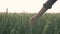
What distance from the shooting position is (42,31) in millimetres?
2482

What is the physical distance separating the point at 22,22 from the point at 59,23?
516 mm

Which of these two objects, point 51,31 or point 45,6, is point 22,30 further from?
point 45,6

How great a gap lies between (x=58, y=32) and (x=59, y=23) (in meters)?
0.38

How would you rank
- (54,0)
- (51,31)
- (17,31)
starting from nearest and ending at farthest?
(17,31) → (51,31) → (54,0)

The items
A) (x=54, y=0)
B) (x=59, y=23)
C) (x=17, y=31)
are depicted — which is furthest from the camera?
(x=54, y=0)

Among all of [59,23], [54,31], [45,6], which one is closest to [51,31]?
[54,31]

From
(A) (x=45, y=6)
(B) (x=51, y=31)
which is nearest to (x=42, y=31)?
(B) (x=51, y=31)

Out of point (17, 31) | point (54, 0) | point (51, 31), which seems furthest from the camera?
point (54, 0)

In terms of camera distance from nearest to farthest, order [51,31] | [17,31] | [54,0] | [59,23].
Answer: [17,31]
[51,31]
[59,23]
[54,0]

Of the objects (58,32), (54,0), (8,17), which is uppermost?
(54,0)

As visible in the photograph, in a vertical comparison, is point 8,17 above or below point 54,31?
above

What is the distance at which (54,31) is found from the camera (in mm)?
2578

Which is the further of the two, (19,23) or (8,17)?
(8,17)

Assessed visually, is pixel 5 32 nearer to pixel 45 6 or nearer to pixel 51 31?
pixel 51 31
